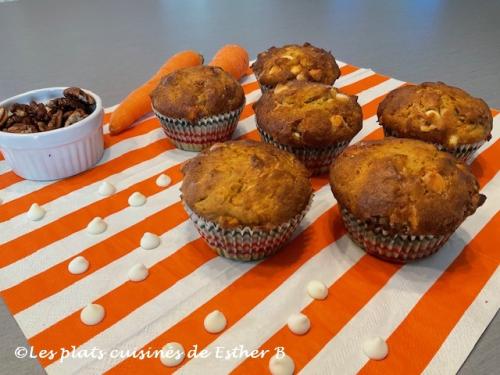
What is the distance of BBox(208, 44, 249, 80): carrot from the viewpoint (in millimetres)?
2945

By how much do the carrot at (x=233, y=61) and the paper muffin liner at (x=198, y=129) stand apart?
76cm

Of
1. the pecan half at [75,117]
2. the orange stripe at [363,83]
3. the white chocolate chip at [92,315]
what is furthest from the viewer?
the orange stripe at [363,83]

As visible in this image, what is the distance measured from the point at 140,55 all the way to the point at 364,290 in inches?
111

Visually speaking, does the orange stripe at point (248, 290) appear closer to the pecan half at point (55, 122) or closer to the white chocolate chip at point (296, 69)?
the white chocolate chip at point (296, 69)

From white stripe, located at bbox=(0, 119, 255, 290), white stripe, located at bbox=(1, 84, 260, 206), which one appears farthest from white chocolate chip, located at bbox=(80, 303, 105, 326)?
white stripe, located at bbox=(1, 84, 260, 206)

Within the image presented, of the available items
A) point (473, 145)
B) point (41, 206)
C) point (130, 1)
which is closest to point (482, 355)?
point (473, 145)

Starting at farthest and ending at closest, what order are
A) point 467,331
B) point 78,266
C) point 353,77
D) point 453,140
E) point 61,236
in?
point 353,77
point 453,140
point 61,236
point 78,266
point 467,331

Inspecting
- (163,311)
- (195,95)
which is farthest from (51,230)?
(195,95)

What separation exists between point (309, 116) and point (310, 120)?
2 centimetres

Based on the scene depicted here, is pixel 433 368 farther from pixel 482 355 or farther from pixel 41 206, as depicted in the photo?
pixel 41 206

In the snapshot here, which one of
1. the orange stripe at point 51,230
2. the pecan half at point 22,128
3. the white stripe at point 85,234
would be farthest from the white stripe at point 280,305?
the pecan half at point 22,128

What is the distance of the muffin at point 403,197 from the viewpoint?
58.4 inches

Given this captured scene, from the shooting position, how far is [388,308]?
1497mm

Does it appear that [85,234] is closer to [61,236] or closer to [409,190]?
[61,236]
